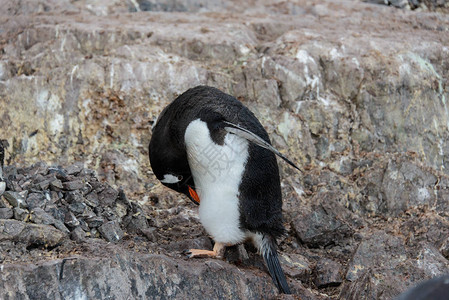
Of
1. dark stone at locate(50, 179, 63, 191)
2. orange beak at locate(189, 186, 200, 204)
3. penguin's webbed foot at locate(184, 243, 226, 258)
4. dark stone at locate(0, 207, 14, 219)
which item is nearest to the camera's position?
dark stone at locate(0, 207, 14, 219)

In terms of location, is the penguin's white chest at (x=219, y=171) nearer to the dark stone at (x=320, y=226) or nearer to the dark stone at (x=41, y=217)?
the dark stone at (x=41, y=217)

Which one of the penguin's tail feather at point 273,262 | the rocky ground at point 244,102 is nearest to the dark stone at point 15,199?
the rocky ground at point 244,102

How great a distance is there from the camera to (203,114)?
4.57 meters

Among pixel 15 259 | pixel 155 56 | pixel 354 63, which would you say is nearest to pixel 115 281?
pixel 15 259

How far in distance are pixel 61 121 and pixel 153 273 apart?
3877 mm

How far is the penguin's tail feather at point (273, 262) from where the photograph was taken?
15.0ft

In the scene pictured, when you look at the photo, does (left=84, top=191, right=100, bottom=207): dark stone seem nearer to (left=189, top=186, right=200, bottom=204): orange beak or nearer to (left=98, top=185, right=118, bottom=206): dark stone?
(left=98, top=185, right=118, bottom=206): dark stone

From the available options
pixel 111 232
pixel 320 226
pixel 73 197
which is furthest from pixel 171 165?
pixel 320 226

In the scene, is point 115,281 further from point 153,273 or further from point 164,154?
point 164,154

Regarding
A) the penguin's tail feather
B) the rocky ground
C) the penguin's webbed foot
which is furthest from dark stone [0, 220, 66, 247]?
the penguin's tail feather

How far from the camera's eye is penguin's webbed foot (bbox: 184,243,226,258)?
4.53m

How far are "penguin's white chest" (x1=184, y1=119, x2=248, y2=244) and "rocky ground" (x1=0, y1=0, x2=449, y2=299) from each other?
12.5 inches

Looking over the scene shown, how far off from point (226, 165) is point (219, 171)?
7cm

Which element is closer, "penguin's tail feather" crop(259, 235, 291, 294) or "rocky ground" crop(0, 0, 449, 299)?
"rocky ground" crop(0, 0, 449, 299)
